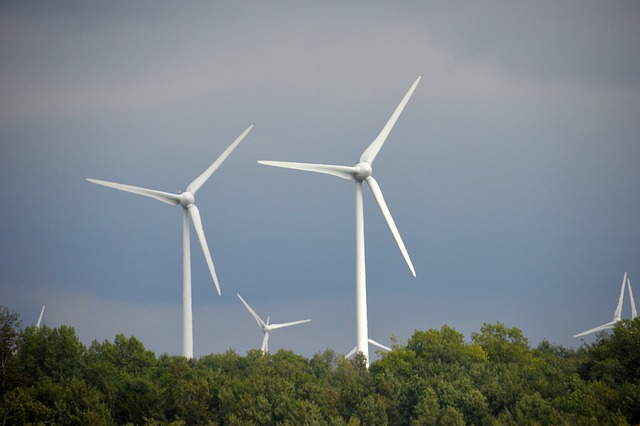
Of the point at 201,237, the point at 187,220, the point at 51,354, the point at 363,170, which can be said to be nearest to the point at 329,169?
the point at 363,170

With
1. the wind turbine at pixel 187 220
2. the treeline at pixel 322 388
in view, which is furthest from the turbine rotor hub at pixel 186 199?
the treeline at pixel 322 388

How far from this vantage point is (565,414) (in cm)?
10956

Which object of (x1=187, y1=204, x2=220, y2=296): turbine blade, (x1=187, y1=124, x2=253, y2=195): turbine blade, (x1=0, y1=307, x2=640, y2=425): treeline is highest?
(x1=187, y1=124, x2=253, y2=195): turbine blade

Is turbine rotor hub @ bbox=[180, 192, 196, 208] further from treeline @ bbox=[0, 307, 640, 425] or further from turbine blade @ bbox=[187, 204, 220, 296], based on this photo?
treeline @ bbox=[0, 307, 640, 425]

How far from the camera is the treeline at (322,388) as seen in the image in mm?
111750

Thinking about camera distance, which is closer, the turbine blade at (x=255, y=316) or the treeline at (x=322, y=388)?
the treeline at (x=322, y=388)

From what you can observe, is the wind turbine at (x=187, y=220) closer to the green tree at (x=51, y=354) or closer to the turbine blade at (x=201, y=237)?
the turbine blade at (x=201, y=237)

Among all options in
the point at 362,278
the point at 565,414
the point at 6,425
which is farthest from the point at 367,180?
the point at 6,425

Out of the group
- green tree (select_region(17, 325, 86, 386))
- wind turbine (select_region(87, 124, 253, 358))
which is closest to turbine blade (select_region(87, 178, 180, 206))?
wind turbine (select_region(87, 124, 253, 358))

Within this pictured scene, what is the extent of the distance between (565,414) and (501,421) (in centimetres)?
708

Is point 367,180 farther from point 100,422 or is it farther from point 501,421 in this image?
point 100,422

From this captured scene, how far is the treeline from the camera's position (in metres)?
112

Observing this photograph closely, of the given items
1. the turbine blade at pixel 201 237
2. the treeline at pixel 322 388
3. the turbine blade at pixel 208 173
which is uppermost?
the turbine blade at pixel 208 173

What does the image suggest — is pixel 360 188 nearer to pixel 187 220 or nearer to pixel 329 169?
pixel 329 169
